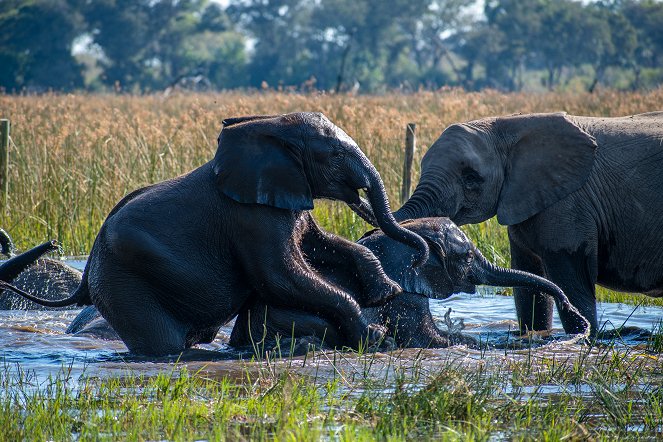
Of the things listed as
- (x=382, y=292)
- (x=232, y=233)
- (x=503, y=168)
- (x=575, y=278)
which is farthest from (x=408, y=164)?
(x=232, y=233)

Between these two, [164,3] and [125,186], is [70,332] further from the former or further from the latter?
[164,3]

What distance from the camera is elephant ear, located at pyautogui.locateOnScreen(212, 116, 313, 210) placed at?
20.1 feet

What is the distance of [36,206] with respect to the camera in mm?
11430

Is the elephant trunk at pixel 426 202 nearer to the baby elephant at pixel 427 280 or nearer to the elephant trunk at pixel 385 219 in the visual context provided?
the baby elephant at pixel 427 280

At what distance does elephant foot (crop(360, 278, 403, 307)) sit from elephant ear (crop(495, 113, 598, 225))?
1206 millimetres

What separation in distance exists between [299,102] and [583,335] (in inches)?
518

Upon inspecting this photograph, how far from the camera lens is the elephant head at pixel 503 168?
7.39 m

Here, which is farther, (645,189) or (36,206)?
(36,206)

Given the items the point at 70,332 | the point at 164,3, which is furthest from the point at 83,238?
the point at 164,3

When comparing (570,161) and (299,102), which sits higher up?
(570,161)

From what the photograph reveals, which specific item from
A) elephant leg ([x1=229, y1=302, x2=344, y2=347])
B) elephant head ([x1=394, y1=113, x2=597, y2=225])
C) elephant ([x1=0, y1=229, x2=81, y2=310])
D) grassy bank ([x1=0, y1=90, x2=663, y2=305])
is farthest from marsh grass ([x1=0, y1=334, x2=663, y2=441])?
grassy bank ([x1=0, y1=90, x2=663, y2=305])

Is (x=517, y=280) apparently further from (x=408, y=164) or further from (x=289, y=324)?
(x=408, y=164)

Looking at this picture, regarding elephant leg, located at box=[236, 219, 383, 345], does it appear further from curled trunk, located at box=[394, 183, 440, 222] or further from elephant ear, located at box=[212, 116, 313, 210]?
curled trunk, located at box=[394, 183, 440, 222]

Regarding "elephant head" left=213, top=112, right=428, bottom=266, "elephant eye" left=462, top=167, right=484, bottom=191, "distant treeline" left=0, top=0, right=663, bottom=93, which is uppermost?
"elephant head" left=213, top=112, right=428, bottom=266
